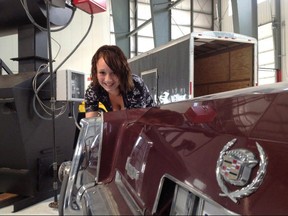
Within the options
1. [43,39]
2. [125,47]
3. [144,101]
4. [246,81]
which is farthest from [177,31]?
[144,101]

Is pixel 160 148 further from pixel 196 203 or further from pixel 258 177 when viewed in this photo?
pixel 258 177

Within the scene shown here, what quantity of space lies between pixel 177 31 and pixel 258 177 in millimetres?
16350

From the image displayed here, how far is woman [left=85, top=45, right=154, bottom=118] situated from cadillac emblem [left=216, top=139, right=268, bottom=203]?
1.33m

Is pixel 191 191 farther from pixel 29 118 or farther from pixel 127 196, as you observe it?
pixel 29 118

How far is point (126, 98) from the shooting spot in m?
2.04

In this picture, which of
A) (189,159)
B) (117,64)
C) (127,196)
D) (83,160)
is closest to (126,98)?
(117,64)

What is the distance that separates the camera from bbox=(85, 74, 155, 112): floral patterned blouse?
80.1 inches

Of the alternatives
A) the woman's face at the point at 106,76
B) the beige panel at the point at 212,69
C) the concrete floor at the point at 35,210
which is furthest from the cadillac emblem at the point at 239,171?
the beige panel at the point at 212,69

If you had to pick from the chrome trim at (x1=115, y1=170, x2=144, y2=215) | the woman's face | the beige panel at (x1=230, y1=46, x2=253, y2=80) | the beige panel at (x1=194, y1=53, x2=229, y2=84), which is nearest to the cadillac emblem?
the chrome trim at (x1=115, y1=170, x2=144, y2=215)

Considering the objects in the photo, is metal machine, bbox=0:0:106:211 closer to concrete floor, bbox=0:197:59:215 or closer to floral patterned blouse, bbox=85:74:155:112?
concrete floor, bbox=0:197:59:215

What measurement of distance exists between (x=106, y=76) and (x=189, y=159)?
1.22 meters

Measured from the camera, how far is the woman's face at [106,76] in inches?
74.6

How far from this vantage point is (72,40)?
10.7m

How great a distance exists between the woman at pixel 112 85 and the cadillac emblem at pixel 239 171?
133cm
